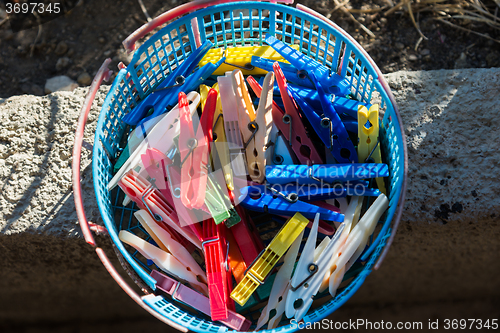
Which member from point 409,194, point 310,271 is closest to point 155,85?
point 310,271

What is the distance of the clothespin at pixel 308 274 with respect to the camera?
127cm

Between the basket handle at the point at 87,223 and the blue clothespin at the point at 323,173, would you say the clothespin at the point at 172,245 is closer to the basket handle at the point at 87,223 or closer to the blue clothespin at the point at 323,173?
the basket handle at the point at 87,223

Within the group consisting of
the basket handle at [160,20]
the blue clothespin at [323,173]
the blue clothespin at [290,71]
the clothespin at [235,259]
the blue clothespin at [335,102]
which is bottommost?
the clothespin at [235,259]

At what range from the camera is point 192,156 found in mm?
1323

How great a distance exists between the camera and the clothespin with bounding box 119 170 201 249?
4.34 feet

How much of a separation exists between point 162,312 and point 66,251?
599 mm

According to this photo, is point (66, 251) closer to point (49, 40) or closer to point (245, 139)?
point (245, 139)

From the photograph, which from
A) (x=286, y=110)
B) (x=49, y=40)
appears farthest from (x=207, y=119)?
(x=49, y=40)

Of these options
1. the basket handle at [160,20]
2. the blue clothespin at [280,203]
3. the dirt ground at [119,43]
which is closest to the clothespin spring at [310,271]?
the blue clothespin at [280,203]

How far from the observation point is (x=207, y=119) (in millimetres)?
1375

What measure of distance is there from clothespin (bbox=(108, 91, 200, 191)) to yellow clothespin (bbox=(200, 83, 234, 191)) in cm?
6

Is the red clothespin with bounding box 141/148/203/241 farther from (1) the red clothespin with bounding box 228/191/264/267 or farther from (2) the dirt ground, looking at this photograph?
(2) the dirt ground

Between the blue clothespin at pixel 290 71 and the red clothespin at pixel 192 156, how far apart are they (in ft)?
0.71

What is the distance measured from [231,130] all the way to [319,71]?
0.36 metres
